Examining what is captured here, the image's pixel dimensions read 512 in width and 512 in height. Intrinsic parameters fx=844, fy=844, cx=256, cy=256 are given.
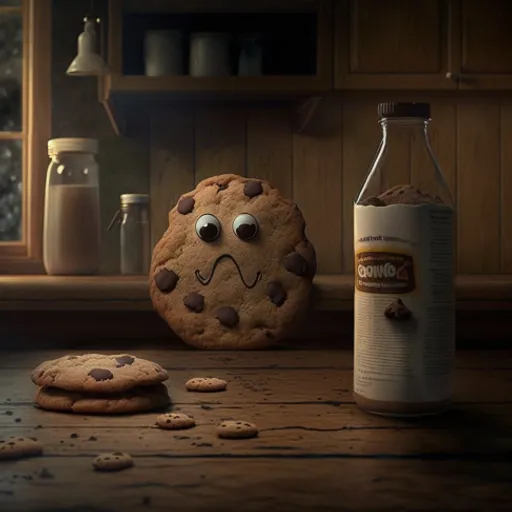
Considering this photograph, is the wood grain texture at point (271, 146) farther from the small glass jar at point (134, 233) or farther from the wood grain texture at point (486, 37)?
the wood grain texture at point (486, 37)

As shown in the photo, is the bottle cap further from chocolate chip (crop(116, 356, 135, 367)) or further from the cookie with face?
the cookie with face

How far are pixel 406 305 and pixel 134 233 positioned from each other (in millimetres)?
1517

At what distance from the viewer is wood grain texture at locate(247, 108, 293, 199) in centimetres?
241

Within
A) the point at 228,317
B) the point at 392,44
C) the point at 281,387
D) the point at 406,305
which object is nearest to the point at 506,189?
the point at 392,44

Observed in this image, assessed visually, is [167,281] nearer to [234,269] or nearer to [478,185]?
[234,269]

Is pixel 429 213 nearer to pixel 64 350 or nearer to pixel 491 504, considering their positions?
pixel 491 504

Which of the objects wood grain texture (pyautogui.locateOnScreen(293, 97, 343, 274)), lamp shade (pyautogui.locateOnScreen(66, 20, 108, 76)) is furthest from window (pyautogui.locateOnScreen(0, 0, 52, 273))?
wood grain texture (pyautogui.locateOnScreen(293, 97, 343, 274))

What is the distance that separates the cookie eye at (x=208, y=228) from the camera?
142cm

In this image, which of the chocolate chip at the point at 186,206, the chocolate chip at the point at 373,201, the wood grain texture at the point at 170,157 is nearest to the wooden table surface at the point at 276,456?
the chocolate chip at the point at 373,201

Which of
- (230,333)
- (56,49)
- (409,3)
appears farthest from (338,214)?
(230,333)

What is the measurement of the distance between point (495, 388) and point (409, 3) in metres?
1.45

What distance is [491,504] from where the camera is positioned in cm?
53

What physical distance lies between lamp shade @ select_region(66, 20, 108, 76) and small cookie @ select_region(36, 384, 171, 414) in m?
1.31

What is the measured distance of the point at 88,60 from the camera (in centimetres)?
202
